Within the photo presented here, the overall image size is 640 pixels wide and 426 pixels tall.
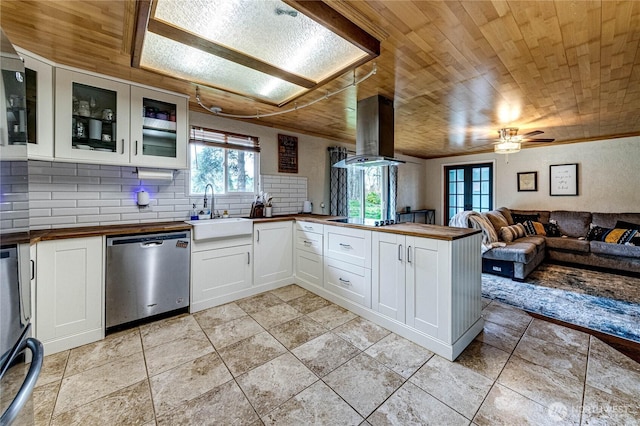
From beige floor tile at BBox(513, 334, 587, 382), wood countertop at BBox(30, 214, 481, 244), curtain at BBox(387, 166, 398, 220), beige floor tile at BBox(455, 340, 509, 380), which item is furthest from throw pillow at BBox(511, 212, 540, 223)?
Result: beige floor tile at BBox(455, 340, 509, 380)

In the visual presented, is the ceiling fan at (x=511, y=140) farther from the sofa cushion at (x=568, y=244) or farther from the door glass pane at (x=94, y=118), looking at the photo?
the door glass pane at (x=94, y=118)

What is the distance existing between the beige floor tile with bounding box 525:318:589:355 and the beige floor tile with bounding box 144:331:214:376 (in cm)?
285

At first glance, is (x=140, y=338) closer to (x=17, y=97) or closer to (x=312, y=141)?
(x=17, y=97)

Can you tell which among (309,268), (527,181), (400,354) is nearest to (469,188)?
(527,181)

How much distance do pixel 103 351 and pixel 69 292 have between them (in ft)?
1.83

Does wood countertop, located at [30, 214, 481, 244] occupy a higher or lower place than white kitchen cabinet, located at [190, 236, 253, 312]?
higher

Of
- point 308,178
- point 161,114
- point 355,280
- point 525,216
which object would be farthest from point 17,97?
point 525,216

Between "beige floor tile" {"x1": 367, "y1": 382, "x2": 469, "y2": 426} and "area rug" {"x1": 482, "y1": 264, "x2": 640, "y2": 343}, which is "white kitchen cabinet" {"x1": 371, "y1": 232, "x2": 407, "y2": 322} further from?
"area rug" {"x1": 482, "y1": 264, "x2": 640, "y2": 343}

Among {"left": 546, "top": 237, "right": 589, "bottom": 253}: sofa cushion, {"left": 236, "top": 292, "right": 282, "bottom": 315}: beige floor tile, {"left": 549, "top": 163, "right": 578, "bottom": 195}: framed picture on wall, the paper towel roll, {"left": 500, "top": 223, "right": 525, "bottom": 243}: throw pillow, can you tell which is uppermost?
{"left": 549, "top": 163, "right": 578, "bottom": 195}: framed picture on wall

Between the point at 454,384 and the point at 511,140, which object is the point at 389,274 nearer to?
the point at 454,384

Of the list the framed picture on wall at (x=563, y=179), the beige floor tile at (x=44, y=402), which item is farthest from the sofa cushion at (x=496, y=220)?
the beige floor tile at (x=44, y=402)

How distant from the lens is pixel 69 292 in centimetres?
214

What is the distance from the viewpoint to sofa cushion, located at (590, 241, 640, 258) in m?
3.91

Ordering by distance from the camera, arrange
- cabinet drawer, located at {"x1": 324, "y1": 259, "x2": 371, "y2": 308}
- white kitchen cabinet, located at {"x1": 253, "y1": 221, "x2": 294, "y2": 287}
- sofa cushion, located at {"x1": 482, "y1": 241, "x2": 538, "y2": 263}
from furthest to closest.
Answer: sofa cushion, located at {"x1": 482, "y1": 241, "x2": 538, "y2": 263} → white kitchen cabinet, located at {"x1": 253, "y1": 221, "x2": 294, "y2": 287} → cabinet drawer, located at {"x1": 324, "y1": 259, "x2": 371, "y2": 308}
